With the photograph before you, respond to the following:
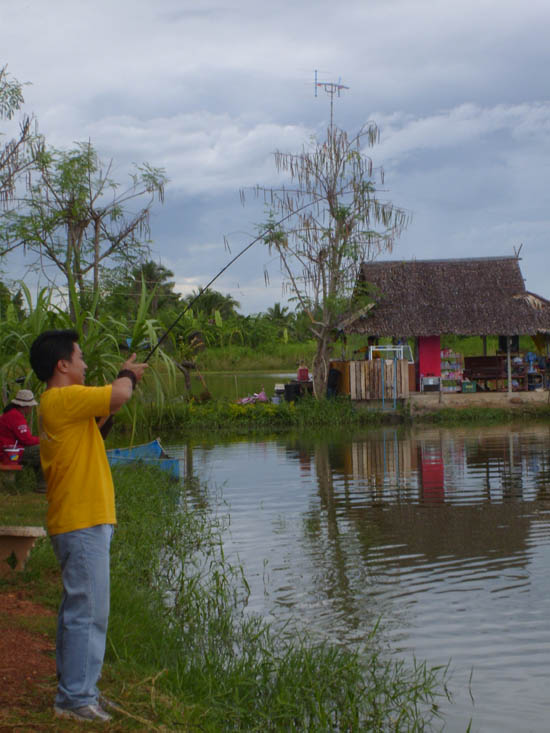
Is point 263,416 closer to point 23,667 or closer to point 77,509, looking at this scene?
point 23,667

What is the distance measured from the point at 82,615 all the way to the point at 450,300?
2425 centimetres

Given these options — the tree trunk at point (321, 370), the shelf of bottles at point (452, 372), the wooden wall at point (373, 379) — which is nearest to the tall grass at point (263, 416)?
the wooden wall at point (373, 379)

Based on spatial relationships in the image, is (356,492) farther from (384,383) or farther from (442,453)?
(384,383)

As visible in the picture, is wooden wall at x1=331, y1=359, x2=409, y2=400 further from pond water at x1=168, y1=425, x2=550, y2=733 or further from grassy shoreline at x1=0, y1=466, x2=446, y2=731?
grassy shoreline at x1=0, y1=466, x2=446, y2=731

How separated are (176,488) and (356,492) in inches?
108

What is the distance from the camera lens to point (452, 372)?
2686 cm

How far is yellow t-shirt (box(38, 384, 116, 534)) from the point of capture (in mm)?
3746

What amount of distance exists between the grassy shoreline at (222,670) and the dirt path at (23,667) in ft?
0.71

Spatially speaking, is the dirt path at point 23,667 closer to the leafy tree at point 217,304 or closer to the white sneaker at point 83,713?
the white sneaker at point 83,713

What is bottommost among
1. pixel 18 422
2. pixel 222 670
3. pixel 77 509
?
pixel 222 670

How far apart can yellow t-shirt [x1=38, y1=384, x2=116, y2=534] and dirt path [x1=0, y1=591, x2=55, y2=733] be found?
788 millimetres

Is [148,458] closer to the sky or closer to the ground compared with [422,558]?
closer to the sky

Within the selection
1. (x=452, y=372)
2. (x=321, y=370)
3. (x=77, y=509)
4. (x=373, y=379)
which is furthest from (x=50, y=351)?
(x=452, y=372)

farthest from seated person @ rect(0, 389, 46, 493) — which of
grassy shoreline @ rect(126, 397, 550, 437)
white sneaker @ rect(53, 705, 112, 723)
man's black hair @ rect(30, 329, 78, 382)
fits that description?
grassy shoreline @ rect(126, 397, 550, 437)
